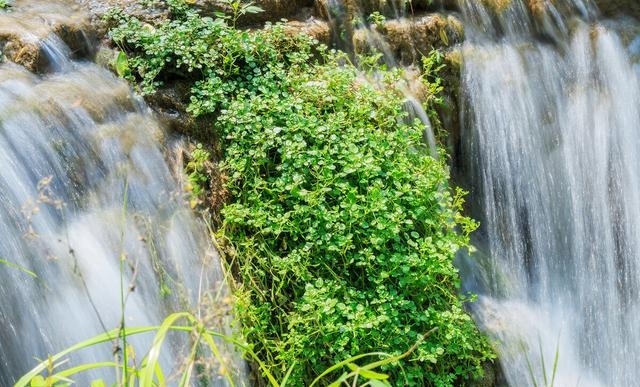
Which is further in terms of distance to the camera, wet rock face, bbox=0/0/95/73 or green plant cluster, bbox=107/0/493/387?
wet rock face, bbox=0/0/95/73

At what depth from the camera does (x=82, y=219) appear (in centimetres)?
346

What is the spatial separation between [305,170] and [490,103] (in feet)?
6.81

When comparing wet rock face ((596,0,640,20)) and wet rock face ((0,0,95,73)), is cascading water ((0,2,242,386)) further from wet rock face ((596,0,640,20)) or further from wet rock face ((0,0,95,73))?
wet rock face ((596,0,640,20))

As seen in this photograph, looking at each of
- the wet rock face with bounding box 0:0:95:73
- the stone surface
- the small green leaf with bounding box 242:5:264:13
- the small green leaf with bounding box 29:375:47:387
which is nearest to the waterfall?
the stone surface

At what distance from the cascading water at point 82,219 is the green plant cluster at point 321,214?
0.29 meters

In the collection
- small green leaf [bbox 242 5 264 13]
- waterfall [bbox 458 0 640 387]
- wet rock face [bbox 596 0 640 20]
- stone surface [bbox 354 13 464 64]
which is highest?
small green leaf [bbox 242 5 264 13]

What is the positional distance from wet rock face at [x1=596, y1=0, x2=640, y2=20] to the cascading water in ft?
13.6

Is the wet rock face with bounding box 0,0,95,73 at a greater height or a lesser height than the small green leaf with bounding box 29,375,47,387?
greater

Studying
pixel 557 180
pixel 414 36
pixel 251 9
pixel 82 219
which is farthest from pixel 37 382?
pixel 557 180

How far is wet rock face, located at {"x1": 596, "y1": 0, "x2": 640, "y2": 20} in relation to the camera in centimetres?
624

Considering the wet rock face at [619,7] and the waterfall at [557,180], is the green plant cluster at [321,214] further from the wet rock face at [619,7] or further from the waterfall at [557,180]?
the wet rock face at [619,7]

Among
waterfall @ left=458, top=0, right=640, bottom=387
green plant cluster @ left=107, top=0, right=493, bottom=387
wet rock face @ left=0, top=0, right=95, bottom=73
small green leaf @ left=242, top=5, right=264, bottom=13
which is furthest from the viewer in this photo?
waterfall @ left=458, top=0, right=640, bottom=387

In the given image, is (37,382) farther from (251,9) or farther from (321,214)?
(251,9)

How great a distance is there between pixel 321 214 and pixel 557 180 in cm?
248
